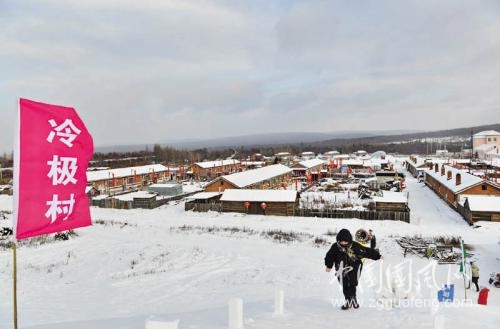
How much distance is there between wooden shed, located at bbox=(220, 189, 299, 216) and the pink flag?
2801 centimetres

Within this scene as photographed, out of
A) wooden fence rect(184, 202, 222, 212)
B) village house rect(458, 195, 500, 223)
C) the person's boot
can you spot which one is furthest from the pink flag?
village house rect(458, 195, 500, 223)

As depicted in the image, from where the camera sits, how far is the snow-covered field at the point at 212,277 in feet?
25.5

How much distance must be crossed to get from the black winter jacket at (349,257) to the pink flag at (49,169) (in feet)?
16.2

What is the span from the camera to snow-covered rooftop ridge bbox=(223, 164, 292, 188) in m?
42.7

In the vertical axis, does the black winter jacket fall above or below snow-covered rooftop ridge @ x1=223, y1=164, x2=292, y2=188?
above

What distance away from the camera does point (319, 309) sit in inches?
319

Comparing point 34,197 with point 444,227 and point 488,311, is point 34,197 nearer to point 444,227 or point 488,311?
point 488,311

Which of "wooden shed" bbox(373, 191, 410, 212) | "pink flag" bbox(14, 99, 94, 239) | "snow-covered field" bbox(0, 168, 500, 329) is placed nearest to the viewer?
"pink flag" bbox(14, 99, 94, 239)

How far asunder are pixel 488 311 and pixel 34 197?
8897 millimetres

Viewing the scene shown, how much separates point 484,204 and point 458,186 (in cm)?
705

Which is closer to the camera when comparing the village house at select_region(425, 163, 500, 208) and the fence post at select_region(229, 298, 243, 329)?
the fence post at select_region(229, 298, 243, 329)

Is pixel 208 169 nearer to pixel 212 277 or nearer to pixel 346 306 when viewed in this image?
pixel 212 277

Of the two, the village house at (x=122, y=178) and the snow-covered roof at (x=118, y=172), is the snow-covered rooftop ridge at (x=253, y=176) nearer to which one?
the village house at (x=122, y=178)

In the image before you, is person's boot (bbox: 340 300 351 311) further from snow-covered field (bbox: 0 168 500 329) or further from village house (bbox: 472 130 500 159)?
village house (bbox: 472 130 500 159)
